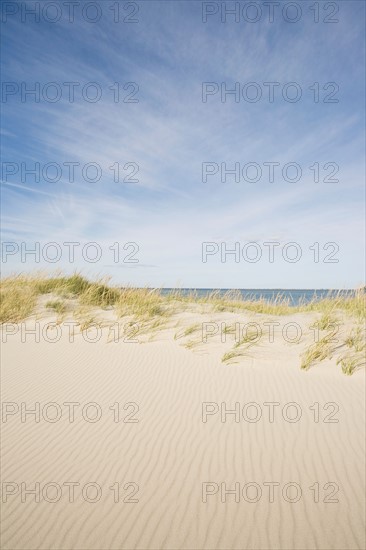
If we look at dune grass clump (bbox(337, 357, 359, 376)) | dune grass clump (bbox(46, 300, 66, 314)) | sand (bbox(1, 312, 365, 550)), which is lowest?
sand (bbox(1, 312, 365, 550))

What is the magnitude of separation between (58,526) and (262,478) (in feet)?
5.53

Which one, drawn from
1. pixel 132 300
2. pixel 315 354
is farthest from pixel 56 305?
pixel 315 354

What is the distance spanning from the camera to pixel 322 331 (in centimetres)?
669

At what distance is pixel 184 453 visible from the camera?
3445 millimetres

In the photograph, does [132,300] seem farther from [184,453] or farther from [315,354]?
[184,453]

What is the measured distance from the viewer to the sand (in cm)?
253

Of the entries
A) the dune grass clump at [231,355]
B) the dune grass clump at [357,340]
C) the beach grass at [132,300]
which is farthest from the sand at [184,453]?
the beach grass at [132,300]

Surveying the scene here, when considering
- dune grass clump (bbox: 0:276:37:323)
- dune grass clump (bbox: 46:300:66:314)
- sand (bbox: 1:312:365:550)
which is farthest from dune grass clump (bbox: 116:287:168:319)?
sand (bbox: 1:312:365:550)

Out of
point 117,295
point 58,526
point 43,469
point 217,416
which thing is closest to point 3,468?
point 43,469

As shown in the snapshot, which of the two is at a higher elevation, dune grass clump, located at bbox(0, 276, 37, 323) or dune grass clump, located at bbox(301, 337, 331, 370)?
dune grass clump, located at bbox(0, 276, 37, 323)

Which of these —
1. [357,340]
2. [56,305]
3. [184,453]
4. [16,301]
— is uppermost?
[16,301]

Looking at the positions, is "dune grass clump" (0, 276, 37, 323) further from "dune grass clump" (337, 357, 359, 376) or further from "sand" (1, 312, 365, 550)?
"dune grass clump" (337, 357, 359, 376)

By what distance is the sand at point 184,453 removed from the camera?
2529 millimetres

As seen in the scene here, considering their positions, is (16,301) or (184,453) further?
(16,301)
